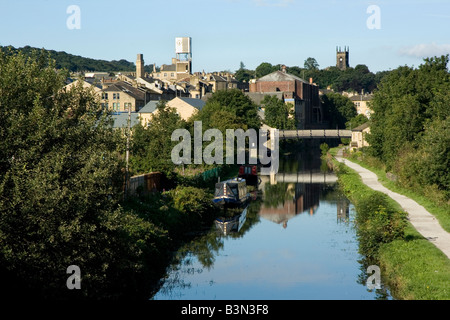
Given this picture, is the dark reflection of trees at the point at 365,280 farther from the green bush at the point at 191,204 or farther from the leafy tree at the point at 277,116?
the leafy tree at the point at 277,116

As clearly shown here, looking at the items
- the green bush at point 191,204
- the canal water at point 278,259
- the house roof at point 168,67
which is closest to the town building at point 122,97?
the canal water at point 278,259

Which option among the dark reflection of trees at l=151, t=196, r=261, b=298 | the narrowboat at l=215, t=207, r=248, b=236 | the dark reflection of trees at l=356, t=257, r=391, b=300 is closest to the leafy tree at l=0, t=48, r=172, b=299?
the dark reflection of trees at l=151, t=196, r=261, b=298

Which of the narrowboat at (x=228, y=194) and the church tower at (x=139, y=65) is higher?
the church tower at (x=139, y=65)

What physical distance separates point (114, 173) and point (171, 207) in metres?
16.3

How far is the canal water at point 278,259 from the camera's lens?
25.2m

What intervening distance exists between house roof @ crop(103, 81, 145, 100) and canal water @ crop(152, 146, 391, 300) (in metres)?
58.3

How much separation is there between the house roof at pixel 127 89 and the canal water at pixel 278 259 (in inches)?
2293

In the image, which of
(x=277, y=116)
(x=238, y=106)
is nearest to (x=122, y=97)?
(x=238, y=106)

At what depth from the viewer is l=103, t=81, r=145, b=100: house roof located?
4099 inches

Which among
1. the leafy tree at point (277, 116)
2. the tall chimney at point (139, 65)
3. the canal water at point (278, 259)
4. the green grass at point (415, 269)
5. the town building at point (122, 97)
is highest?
the tall chimney at point (139, 65)

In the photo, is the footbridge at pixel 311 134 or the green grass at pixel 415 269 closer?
the green grass at pixel 415 269

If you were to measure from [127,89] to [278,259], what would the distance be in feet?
263

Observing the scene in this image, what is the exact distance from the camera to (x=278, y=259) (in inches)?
1235
